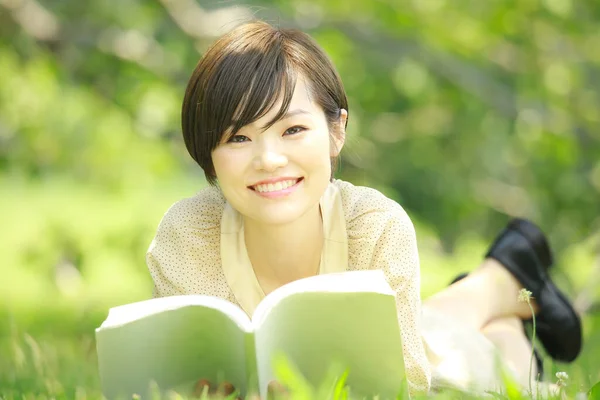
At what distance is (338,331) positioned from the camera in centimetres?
160

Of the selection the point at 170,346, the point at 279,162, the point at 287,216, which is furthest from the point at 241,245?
the point at 170,346

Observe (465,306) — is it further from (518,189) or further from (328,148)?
(518,189)

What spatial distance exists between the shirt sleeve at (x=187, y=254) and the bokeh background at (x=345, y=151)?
21.6 inches

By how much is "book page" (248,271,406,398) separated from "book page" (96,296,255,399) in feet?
0.22

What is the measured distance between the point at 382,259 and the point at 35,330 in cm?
203

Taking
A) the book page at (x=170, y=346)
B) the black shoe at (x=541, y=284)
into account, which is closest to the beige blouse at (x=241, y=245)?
the book page at (x=170, y=346)

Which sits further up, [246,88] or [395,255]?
[246,88]

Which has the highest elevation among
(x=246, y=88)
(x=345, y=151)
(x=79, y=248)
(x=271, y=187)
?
(x=246, y=88)

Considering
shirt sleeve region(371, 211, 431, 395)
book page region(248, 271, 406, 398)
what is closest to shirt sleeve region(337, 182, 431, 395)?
shirt sleeve region(371, 211, 431, 395)

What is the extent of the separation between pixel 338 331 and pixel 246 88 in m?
0.53

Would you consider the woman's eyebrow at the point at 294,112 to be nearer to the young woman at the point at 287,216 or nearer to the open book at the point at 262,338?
the young woman at the point at 287,216

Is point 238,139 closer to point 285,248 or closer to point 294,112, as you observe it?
point 294,112

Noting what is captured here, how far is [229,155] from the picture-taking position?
1.83 meters

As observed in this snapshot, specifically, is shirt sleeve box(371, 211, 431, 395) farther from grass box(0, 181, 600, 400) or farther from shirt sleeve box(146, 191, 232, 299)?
grass box(0, 181, 600, 400)
